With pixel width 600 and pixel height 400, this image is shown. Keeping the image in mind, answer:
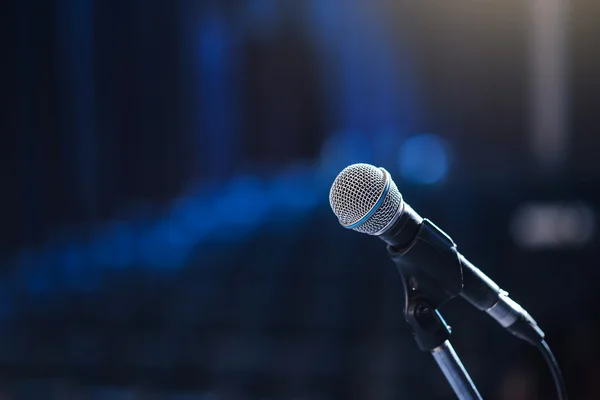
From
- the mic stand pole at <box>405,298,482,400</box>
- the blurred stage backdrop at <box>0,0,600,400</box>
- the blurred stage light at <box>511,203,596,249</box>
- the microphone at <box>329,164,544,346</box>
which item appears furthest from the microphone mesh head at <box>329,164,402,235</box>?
the blurred stage light at <box>511,203,596,249</box>

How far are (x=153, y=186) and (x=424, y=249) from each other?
16.5ft

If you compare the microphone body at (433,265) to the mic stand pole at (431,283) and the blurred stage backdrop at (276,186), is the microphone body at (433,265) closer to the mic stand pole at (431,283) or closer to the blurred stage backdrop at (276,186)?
the mic stand pole at (431,283)

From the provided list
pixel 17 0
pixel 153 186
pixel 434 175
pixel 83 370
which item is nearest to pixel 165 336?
pixel 83 370

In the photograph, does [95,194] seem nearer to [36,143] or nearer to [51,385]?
[36,143]

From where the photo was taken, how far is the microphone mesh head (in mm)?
572

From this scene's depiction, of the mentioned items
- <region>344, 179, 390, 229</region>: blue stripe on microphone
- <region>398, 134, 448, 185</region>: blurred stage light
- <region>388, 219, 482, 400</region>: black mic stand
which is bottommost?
<region>398, 134, 448, 185</region>: blurred stage light

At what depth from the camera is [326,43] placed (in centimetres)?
711

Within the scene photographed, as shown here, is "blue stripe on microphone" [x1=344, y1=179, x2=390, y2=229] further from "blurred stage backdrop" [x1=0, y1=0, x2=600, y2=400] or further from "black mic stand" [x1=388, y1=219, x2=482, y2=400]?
"blurred stage backdrop" [x1=0, y1=0, x2=600, y2=400]

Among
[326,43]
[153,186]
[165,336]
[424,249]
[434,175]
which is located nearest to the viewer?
[424,249]

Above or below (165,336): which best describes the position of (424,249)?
above

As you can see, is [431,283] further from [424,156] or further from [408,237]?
[424,156]

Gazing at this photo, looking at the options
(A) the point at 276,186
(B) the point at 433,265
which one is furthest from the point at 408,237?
(A) the point at 276,186

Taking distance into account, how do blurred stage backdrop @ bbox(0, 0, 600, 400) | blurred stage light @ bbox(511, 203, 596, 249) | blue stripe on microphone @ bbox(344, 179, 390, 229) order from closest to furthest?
blue stripe on microphone @ bbox(344, 179, 390, 229) < blurred stage backdrop @ bbox(0, 0, 600, 400) < blurred stage light @ bbox(511, 203, 596, 249)

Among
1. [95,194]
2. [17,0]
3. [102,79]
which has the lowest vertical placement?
[95,194]
